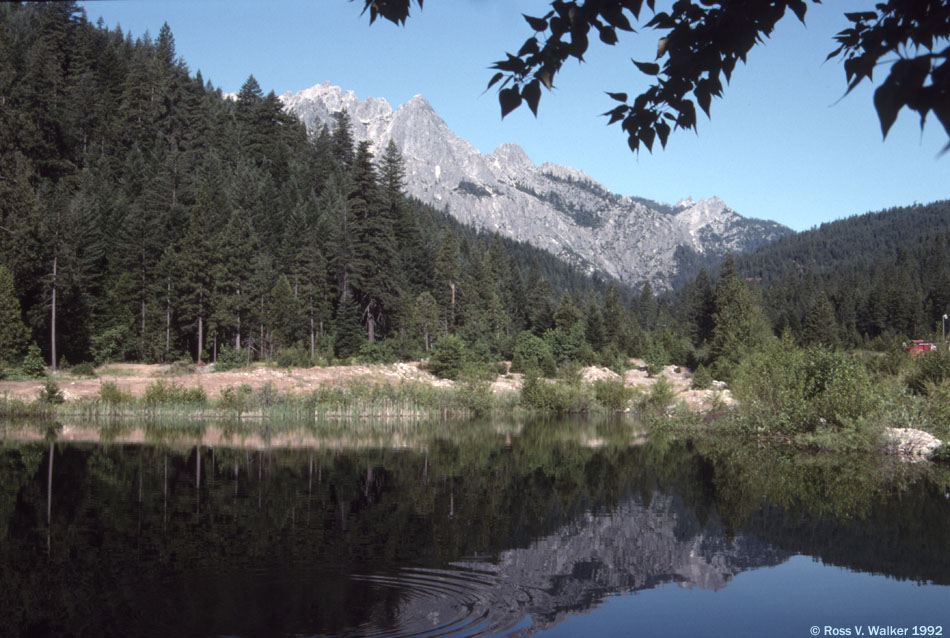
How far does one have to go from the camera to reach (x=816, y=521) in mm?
15664

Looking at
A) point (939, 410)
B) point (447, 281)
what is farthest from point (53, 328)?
point (939, 410)

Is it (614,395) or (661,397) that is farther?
(614,395)

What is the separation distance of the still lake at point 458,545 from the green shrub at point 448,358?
31135 millimetres

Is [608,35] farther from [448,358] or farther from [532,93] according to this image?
[448,358]

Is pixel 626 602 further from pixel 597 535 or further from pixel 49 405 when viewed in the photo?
pixel 49 405

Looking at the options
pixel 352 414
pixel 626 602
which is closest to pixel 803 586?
pixel 626 602

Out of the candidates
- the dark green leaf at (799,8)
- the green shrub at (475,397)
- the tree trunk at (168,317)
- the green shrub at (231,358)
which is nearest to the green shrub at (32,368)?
the green shrub at (231,358)

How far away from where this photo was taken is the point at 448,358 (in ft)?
183

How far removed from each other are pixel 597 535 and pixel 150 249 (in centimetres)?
5525

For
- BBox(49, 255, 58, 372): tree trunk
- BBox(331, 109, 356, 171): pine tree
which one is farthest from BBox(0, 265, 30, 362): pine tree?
BBox(331, 109, 356, 171): pine tree

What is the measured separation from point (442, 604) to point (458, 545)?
314 centimetres

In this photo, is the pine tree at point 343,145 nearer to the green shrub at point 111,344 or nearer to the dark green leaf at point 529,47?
the green shrub at point 111,344

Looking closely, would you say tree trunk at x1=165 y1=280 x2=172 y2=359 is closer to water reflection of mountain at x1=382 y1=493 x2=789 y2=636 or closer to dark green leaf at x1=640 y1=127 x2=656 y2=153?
water reflection of mountain at x1=382 y1=493 x2=789 y2=636

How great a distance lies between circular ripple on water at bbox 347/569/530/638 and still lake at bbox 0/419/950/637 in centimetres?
4
